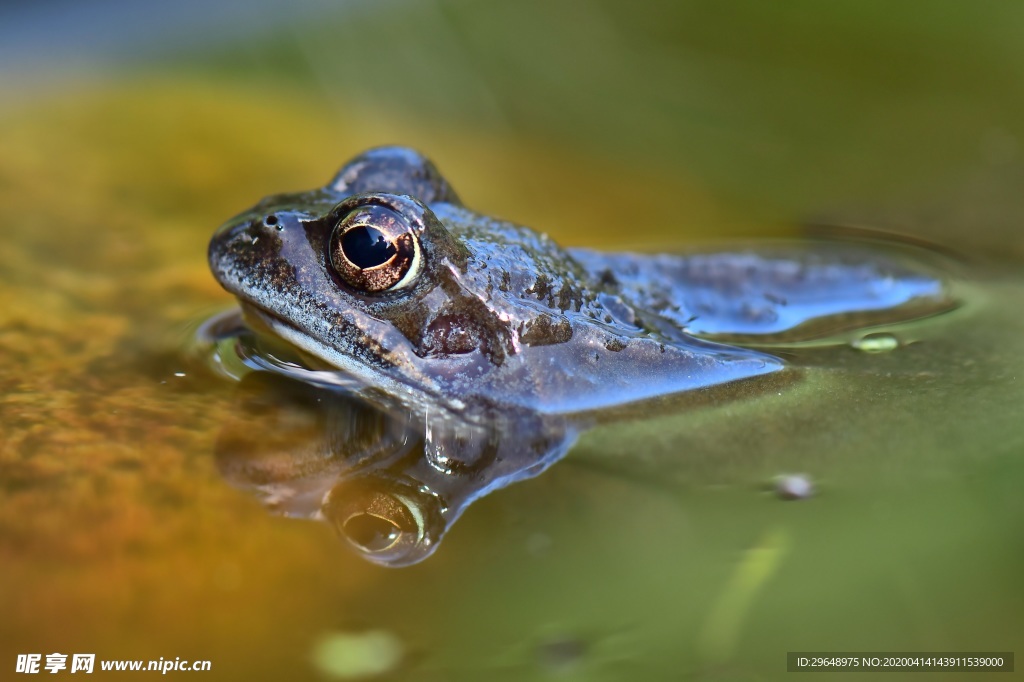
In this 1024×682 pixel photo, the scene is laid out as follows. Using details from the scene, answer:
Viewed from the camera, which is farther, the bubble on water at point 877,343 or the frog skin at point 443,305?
the bubble on water at point 877,343

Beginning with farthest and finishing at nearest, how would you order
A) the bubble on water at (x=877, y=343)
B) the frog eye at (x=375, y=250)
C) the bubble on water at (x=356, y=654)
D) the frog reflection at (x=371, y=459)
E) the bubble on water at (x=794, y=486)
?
the bubble on water at (x=877, y=343), the frog eye at (x=375, y=250), the bubble on water at (x=794, y=486), the frog reflection at (x=371, y=459), the bubble on water at (x=356, y=654)

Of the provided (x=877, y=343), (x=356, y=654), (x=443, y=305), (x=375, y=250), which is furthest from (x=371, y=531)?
(x=877, y=343)

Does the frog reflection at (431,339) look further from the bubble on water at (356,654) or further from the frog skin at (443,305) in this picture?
the bubble on water at (356,654)

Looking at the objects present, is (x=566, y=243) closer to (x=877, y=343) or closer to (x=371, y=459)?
(x=877, y=343)

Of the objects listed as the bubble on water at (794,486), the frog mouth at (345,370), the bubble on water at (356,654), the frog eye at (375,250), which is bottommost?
the bubble on water at (356,654)

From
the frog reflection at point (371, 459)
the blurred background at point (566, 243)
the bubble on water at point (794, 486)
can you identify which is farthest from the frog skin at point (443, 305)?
the bubble on water at point (794, 486)

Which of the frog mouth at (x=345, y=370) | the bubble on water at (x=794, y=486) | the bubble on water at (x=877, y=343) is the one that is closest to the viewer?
the bubble on water at (x=794, y=486)

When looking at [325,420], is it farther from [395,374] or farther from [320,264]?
[320,264]
